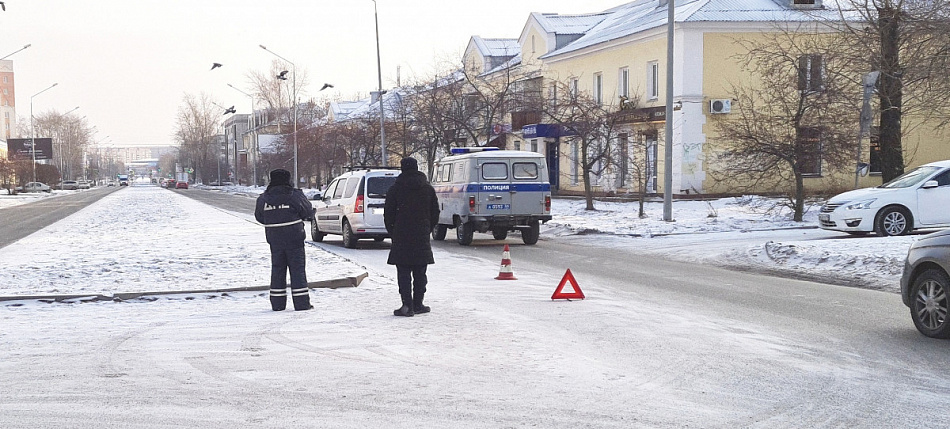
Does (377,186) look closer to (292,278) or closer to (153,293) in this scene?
(153,293)

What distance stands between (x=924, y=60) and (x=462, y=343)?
15577 mm

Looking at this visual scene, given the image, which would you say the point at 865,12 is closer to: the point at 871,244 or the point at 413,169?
the point at 871,244

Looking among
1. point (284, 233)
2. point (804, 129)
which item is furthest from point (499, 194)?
point (284, 233)

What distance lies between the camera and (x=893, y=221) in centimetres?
1864

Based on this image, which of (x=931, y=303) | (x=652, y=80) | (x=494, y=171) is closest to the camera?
(x=931, y=303)

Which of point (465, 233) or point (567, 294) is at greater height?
point (465, 233)

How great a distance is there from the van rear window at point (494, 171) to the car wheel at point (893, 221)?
26.2 feet

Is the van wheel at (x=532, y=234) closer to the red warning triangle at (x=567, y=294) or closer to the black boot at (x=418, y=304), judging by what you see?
the red warning triangle at (x=567, y=294)

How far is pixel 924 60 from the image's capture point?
19.7 m

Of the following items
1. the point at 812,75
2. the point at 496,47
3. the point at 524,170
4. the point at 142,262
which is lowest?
the point at 142,262

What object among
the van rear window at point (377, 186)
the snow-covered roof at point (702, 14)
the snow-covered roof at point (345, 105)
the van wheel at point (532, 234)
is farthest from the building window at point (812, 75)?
the snow-covered roof at point (345, 105)

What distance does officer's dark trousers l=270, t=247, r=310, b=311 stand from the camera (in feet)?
34.4

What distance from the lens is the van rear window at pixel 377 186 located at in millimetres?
20250

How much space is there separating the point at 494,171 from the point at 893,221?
28.0 feet
